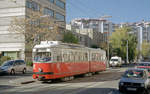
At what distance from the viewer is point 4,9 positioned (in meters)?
49.3

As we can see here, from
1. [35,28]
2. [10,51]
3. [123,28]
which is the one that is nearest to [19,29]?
[35,28]

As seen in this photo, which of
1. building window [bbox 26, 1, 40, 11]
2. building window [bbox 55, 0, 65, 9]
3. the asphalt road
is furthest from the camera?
building window [bbox 55, 0, 65, 9]

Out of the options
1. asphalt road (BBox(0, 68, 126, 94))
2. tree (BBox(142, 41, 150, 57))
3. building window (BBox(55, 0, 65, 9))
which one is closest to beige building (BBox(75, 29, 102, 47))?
building window (BBox(55, 0, 65, 9))

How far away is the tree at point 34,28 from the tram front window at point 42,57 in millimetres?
18282

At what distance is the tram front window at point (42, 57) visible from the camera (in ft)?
57.9

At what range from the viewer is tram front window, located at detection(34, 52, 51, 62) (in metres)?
17.6

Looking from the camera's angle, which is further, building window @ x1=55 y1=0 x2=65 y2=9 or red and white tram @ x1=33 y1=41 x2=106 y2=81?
building window @ x1=55 y1=0 x2=65 y2=9

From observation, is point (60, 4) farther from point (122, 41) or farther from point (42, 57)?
point (42, 57)

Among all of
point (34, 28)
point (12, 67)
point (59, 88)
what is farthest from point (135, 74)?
point (34, 28)

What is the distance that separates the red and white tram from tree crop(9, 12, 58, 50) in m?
15.0

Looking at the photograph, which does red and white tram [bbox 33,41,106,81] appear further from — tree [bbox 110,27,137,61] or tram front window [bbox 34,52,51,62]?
tree [bbox 110,27,137,61]

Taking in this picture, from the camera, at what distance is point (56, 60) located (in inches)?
709

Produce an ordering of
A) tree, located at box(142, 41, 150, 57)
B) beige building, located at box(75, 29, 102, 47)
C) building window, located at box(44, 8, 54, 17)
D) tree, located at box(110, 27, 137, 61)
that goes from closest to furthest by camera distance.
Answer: building window, located at box(44, 8, 54, 17)
tree, located at box(110, 27, 137, 61)
beige building, located at box(75, 29, 102, 47)
tree, located at box(142, 41, 150, 57)

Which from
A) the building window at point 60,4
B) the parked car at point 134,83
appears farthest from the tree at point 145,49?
the parked car at point 134,83
